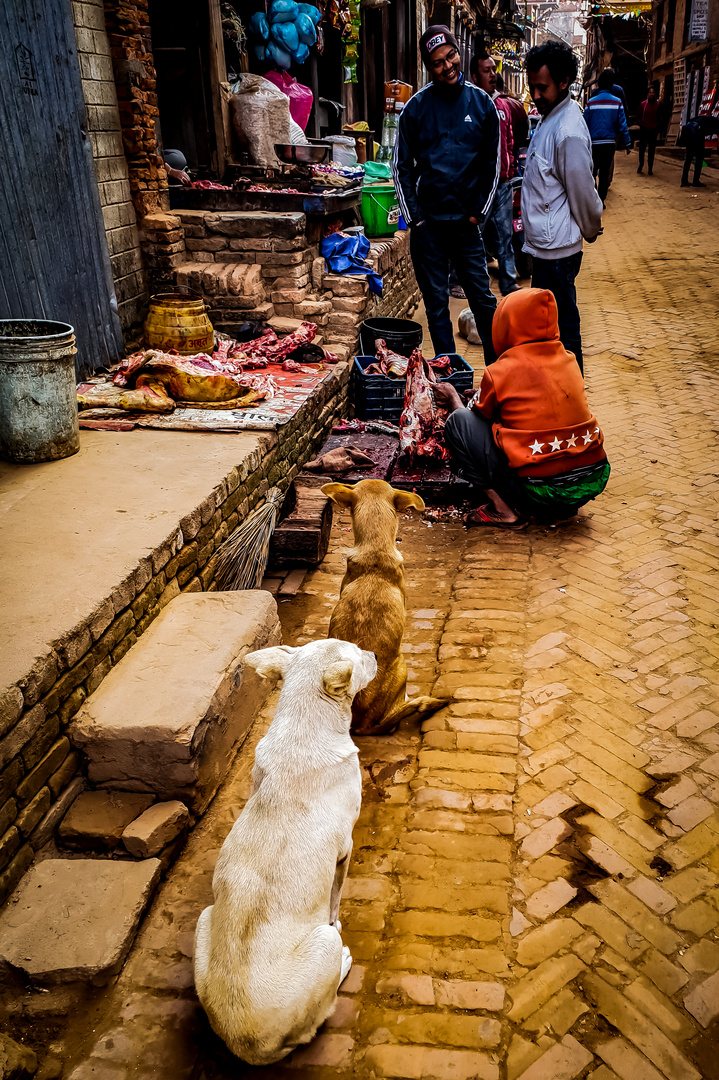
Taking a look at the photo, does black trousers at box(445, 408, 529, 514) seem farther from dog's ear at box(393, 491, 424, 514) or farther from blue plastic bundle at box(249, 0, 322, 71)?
blue plastic bundle at box(249, 0, 322, 71)

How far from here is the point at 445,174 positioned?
644cm

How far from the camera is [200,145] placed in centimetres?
Result: 875

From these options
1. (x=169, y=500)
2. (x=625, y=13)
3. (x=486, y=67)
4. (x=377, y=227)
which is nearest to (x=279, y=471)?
(x=169, y=500)

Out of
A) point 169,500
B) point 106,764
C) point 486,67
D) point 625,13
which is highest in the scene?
point 625,13

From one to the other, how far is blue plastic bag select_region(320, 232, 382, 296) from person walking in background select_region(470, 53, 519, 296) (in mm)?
2212

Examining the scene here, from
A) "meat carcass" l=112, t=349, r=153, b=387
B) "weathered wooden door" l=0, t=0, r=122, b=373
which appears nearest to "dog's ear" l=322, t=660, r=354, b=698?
"weathered wooden door" l=0, t=0, r=122, b=373

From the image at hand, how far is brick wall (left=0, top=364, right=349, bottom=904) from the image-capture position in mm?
2520

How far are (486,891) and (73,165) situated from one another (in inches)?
217

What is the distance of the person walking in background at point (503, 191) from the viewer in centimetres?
940

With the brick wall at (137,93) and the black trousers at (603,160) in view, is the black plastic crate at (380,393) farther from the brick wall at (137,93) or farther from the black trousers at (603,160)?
the black trousers at (603,160)

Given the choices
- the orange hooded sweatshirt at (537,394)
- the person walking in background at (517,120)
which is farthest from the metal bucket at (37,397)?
the person walking in background at (517,120)

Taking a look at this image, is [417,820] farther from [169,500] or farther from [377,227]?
[377,227]

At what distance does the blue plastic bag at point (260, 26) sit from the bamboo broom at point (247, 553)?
7.37 m

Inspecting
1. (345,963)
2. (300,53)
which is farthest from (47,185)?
(300,53)
